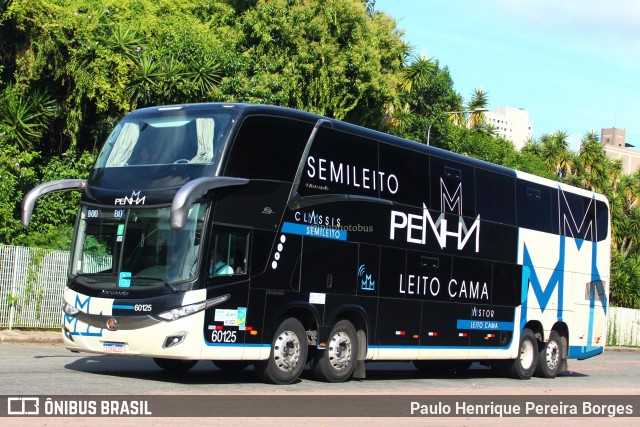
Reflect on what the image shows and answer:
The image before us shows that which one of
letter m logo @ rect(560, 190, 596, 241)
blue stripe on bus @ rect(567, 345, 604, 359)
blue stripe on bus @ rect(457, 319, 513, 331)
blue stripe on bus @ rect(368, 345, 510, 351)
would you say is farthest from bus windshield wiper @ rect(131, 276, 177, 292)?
blue stripe on bus @ rect(567, 345, 604, 359)

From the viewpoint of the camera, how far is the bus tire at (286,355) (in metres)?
15.1

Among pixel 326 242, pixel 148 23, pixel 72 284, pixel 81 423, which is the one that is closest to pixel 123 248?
pixel 72 284

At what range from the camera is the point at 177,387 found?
46.0 ft

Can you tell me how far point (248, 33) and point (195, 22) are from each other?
6.51 ft

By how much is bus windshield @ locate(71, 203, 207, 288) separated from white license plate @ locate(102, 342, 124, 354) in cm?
82

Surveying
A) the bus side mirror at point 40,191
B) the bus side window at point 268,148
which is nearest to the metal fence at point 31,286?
the bus side mirror at point 40,191

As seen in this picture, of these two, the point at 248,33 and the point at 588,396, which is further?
the point at 248,33

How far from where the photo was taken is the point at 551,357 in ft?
74.4

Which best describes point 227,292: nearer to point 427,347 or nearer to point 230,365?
point 230,365

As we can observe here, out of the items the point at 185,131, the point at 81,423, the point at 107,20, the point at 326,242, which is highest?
the point at 107,20

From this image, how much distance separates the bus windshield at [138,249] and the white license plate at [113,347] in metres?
0.82

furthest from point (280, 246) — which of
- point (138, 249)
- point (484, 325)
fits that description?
point (484, 325)

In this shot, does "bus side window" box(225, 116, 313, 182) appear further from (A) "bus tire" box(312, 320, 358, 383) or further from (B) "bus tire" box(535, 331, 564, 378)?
(B) "bus tire" box(535, 331, 564, 378)

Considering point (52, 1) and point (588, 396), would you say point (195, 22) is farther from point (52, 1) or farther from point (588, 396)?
point (588, 396)
